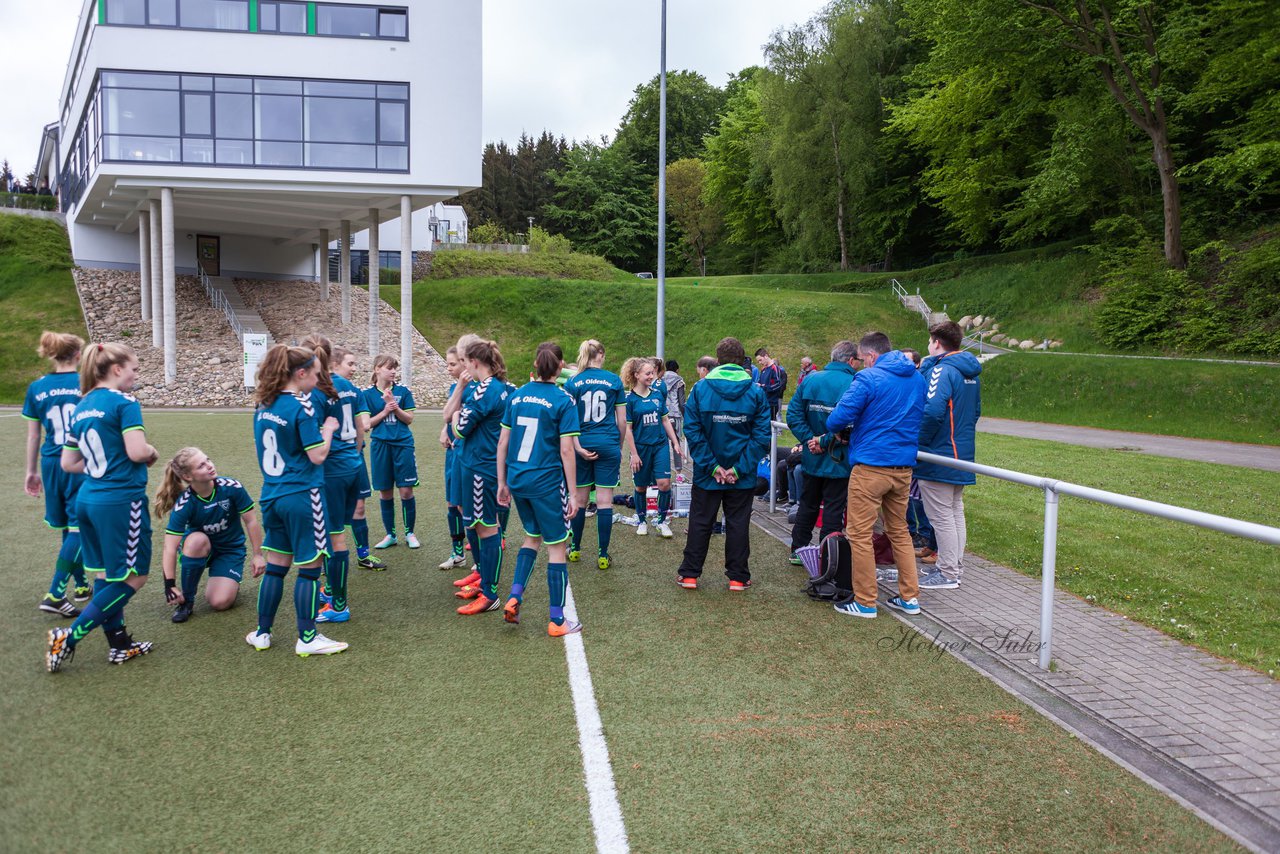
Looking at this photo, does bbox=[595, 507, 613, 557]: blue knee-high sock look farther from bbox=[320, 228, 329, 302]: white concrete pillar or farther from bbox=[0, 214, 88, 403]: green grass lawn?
bbox=[320, 228, 329, 302]: white concrete pillar

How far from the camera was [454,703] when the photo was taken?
14.9 ft

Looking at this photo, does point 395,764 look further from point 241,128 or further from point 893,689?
point 241,128

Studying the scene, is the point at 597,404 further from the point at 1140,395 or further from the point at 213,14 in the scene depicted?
the point at 213,14

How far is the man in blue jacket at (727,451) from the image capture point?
6508 mm

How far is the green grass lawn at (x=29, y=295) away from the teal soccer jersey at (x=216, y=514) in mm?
23745

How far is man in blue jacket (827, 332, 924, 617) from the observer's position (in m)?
5.91

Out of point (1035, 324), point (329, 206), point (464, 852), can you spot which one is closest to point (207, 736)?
point (464, 852)

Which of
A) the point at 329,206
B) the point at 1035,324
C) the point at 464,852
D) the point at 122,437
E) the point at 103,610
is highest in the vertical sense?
the point at 329,206

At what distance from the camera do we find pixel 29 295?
31.2 meters

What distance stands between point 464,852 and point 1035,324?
3170 centimetres

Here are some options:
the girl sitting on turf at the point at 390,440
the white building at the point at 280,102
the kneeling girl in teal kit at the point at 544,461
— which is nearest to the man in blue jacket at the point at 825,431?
the kneeling girl in teal kit at the point at 544,461

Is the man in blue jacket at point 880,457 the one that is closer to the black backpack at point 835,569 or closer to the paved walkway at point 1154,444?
the black backpack at point 835,569

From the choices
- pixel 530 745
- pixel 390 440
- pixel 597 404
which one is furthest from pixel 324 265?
pixel 530 745

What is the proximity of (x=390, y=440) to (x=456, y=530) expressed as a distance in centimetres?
107
